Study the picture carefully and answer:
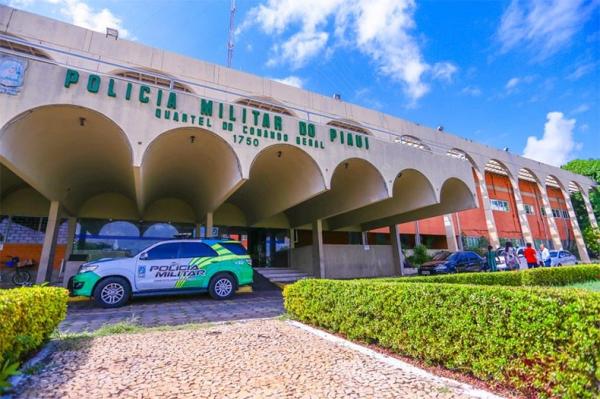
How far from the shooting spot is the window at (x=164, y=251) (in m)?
8.64

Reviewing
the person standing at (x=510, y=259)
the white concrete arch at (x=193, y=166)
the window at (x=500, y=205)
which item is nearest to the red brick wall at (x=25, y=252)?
the white concrete arch at (x=193, y=166)

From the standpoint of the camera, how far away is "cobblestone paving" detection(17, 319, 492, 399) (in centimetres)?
289

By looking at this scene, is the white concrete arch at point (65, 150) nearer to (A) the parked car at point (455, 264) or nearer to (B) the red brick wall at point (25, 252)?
(B) the red brick wall at point (25, 252)

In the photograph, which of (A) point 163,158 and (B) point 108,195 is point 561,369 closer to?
(A) point 163,158

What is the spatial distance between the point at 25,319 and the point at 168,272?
17.4ft

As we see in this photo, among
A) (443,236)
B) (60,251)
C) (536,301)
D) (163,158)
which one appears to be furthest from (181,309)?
(443,236)

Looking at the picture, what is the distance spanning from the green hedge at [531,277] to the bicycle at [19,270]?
52.6 ft

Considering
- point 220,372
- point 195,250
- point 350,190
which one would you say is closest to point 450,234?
point 350,190

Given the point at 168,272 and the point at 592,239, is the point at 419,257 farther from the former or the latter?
the point at 592,239

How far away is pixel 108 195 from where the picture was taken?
16453 mm

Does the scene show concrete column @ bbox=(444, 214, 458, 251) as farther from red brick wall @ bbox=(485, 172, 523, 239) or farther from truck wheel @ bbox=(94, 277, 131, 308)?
truck wheel @ bbox=(94, 277, 131, 308)

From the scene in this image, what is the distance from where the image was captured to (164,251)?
8.78 meters

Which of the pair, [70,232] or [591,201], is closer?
[70,232]

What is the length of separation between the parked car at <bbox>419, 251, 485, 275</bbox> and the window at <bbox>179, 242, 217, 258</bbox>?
39.3 feet
